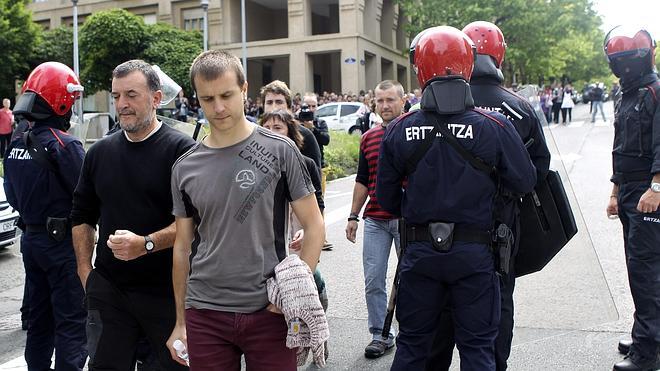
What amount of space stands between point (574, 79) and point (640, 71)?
76.1m

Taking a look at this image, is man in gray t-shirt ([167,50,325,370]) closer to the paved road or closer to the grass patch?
the paved road

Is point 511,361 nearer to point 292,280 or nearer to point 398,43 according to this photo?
point 292,280

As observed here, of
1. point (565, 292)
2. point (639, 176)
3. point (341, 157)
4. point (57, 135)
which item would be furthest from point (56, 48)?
point (639, 176)

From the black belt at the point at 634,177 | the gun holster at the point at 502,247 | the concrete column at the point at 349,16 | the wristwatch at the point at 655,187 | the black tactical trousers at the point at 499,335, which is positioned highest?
the concrete column at the point at 349,16

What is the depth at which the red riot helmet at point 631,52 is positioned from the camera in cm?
438

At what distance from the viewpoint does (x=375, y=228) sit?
4996 mm

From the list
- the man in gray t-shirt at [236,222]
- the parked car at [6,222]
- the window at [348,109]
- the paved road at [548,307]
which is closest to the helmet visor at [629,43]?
the paved road at [548,307]

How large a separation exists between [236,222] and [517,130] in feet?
5.52

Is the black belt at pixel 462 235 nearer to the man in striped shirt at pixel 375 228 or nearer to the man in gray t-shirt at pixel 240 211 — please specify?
the man in gray t-shirt at pixel 240 211

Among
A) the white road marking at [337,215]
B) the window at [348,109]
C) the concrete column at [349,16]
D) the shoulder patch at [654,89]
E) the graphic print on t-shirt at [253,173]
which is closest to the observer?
the graphic print on t-shirt at [253,173]

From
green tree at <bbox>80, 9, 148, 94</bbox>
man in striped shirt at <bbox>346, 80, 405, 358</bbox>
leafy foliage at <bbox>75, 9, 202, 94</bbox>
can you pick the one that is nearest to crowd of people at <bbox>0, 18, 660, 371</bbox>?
man in striped shirt at <bbox>346, 80, 405, 358</bbox>

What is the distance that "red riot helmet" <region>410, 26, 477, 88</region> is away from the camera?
3.14m

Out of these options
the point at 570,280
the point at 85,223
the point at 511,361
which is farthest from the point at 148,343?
the point at 570,280

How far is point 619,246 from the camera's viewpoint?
8070 millimetres
